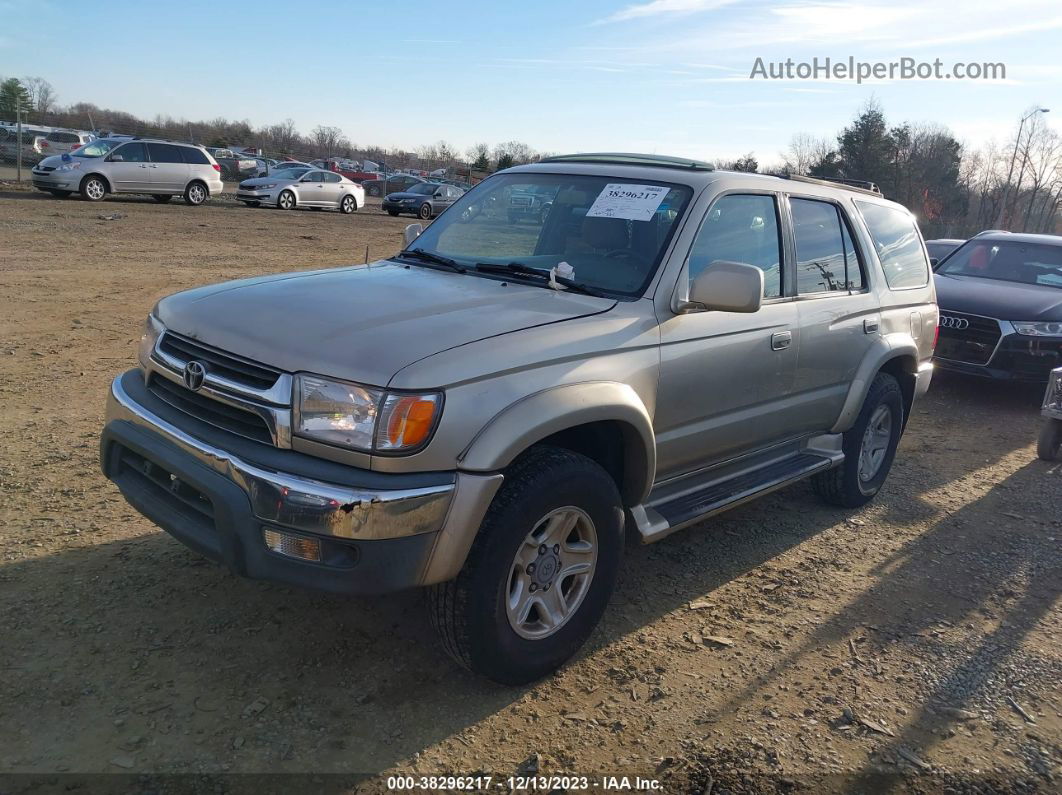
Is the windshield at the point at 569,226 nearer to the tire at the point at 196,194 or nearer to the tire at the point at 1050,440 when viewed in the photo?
the tire at the point at 1050,440

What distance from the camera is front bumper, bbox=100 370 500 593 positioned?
8.59 ft

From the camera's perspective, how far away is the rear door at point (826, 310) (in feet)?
14.6

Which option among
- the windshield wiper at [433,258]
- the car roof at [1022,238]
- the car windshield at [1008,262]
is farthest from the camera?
the car roof at [1022,238]

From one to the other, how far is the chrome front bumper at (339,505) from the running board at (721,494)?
3.83ft

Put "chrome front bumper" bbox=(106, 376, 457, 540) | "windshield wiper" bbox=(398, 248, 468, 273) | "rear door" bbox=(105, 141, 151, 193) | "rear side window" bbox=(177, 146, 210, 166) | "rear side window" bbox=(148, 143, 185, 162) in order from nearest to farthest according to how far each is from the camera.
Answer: "chrome front bumper" bbox=(106, 376, 457, 540), "windshield wiper" bbox=(398, 248, 468, 273), "rear door" bbox=(105, 141, 151, 193), "rear side window" bbox=(148, 143, 185, 162), "rear side window" bbox=(177, 146, 210, 166)

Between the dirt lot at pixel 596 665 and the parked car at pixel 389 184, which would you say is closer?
the dirt lot at pixel 596 665

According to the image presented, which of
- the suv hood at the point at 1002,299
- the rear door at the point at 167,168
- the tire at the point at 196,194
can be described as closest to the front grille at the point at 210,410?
the suv hood at the point at 1002,299

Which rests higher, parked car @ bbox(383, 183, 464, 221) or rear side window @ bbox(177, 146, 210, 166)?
rear side window @ bbox(177, 146, 210, 166)

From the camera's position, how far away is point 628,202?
3914 millimetres

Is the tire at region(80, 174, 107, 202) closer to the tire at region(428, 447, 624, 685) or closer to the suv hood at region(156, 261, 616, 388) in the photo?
the suv hood at region(156, 261, 616, 388)

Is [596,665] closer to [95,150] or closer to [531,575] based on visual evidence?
[531,575]

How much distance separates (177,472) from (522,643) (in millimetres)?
1375

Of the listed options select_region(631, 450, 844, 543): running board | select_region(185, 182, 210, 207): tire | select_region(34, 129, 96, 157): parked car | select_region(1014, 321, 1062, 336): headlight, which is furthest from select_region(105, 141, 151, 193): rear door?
select_region(631, 450, 844, 543): running board

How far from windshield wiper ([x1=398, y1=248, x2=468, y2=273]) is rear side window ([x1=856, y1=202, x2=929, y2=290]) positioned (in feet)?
8.80
